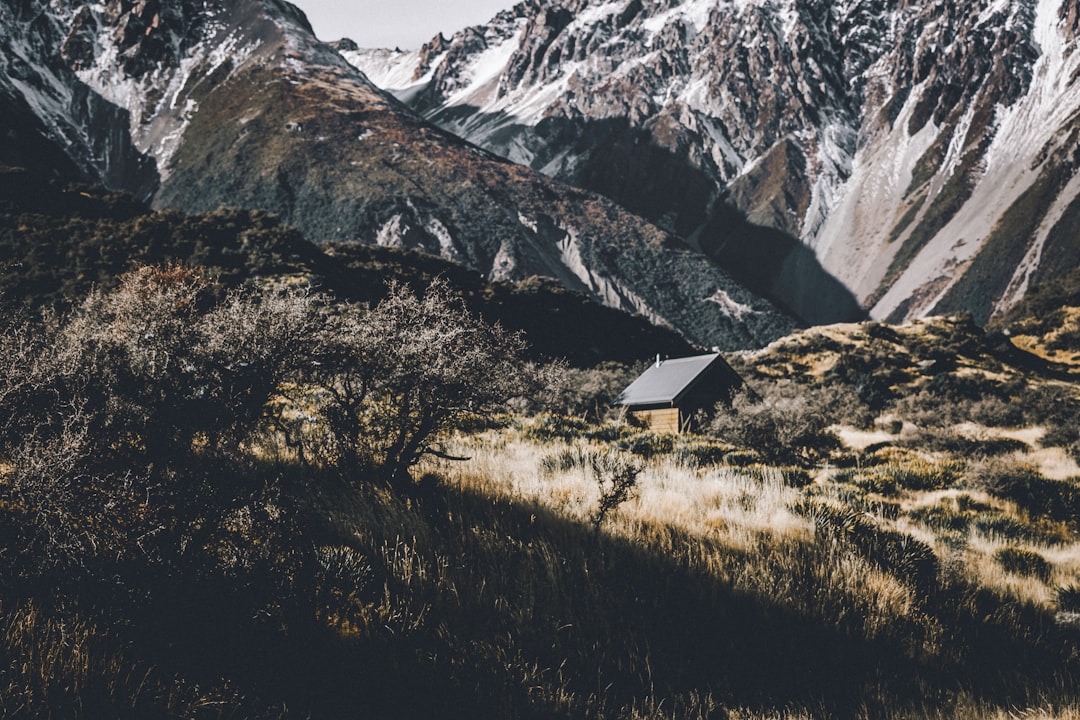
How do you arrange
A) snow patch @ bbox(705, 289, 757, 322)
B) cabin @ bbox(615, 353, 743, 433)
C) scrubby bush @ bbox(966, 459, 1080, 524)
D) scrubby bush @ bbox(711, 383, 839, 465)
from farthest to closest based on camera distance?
snow patch @ bbox(705, 289, 757, 322)
cabin @ bbox(615, 353, 743, 433)
scrubby bush @ bbox(711, 383, 839, 465)
scrubby bush @ bbox(966, 459, 1080, 524)

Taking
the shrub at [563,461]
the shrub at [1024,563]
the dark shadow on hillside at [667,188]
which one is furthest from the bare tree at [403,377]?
the dark shadow on hillside at [667,188]

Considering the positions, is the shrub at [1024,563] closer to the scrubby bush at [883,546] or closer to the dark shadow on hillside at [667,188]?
the scrubby bush at [883,546]

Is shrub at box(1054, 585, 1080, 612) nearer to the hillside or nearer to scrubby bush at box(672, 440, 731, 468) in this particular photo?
scrubby bush at box(672, 440, 731, 468)

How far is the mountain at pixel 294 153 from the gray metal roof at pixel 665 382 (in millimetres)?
52154

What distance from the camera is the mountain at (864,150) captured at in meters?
127

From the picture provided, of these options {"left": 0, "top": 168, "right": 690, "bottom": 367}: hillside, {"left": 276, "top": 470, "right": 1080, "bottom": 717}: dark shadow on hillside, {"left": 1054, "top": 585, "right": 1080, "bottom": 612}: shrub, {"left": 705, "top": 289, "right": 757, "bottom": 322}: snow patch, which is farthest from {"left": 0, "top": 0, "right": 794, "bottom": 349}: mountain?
{"left": 276, "top": 470, "right": 1080, "bottom": 717}: dark shadow on hillside

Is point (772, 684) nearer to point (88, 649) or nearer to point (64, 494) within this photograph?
point (88, 649)

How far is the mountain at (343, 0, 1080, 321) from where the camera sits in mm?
126875

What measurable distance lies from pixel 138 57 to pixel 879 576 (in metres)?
156

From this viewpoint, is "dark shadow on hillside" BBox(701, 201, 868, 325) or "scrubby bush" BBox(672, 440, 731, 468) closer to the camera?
"scrubby bush" BBox(672, 440, 731, 468)

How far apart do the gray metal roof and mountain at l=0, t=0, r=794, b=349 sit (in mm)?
52154

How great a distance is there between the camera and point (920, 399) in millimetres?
36562

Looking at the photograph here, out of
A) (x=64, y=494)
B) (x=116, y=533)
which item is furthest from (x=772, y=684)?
(x=64, y=494)

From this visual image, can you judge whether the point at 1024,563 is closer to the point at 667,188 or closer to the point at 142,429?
the point at 142,429
